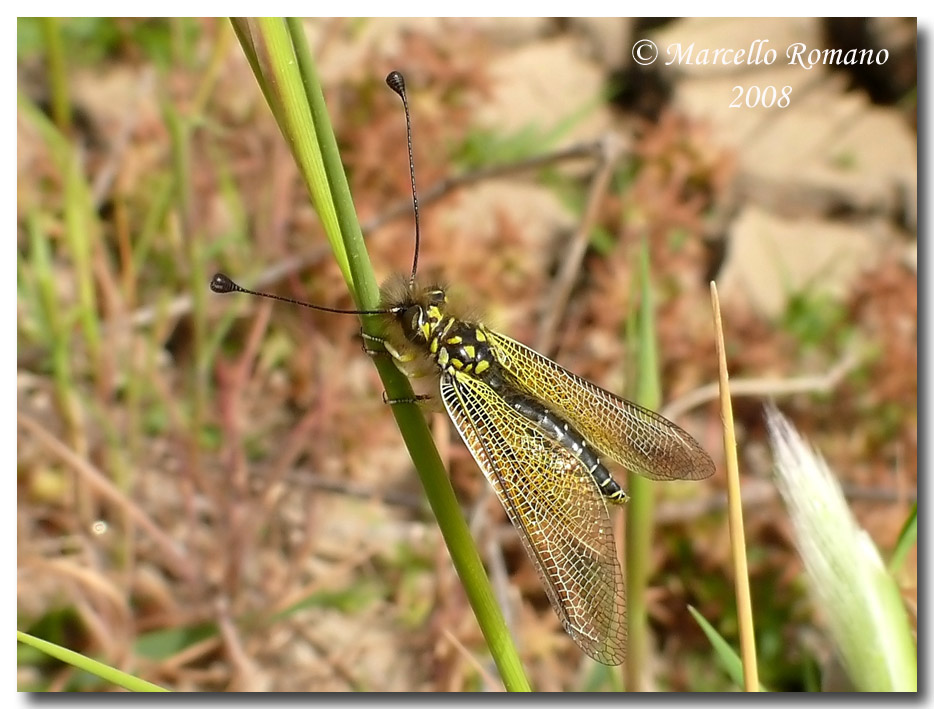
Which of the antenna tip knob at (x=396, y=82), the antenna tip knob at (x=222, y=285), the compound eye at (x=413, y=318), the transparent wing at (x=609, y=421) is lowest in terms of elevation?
the transparent wing at (x=609, y=421)

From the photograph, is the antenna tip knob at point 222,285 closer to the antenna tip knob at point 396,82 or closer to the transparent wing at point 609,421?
the antenna tip knob at point 396,82

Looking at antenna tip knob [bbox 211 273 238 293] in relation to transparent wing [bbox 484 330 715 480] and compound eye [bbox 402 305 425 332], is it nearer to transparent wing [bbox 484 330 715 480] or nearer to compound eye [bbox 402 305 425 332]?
compound eye [bbox 402 305 425 332]

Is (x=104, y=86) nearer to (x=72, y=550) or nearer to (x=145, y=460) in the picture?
(x=145, y=460)

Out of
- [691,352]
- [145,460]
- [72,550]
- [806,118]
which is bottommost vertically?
[72,550]

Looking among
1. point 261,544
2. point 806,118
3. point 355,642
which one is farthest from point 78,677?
point 806,118

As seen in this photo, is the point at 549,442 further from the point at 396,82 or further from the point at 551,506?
the point at 396,82

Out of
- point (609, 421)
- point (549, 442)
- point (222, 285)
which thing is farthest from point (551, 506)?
point (222, 285)

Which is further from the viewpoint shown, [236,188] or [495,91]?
[495,91]

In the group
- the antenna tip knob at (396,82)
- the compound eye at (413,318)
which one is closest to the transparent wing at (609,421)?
the compound eye at (413,318)
